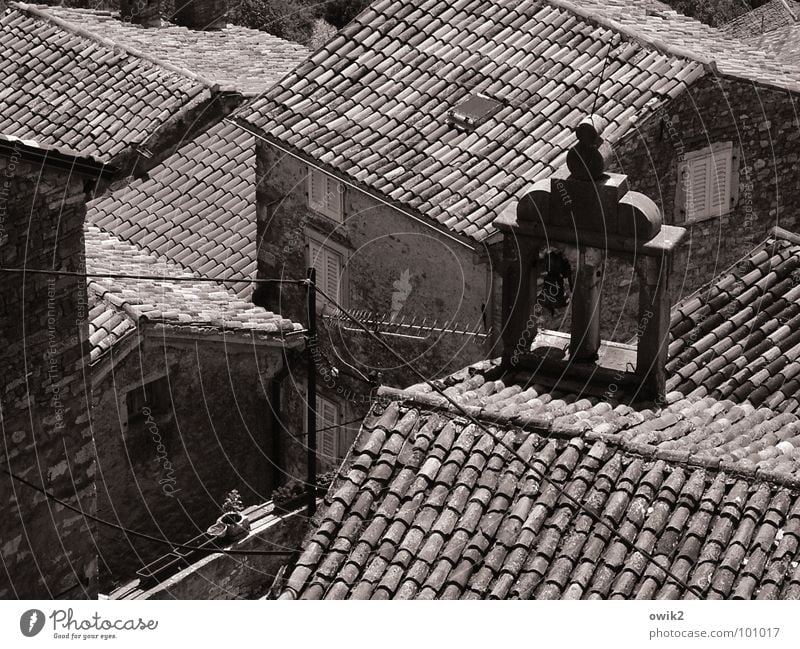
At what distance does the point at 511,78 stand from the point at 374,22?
6.49 feet

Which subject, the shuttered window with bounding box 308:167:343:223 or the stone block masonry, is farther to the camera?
the shuttered window with bounding box 308:167:343:223

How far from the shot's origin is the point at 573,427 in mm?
11492

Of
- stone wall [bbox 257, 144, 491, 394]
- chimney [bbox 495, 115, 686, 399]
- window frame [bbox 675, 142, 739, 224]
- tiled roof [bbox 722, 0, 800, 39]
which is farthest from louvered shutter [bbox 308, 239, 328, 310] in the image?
tiled roof [bbox 722, 0, 800, 39]

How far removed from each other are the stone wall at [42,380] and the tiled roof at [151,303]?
1.86 metres

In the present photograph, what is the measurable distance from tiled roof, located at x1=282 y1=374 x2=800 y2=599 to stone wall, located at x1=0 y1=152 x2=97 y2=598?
302 cm

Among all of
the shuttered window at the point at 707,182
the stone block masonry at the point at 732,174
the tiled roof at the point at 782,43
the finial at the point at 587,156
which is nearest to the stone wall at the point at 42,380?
the finial at the point at 587,156

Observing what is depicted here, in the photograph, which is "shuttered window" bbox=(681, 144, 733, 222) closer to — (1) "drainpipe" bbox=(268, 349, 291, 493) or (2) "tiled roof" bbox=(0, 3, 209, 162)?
(1) "drainpipe" bbox=(268, 349, 291, 493)

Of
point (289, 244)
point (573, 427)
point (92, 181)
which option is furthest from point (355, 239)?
point (573, 427)

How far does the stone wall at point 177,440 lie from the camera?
55.4ft

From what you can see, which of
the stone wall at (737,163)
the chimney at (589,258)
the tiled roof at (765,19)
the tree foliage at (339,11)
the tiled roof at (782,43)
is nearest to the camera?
the chimney at (589,258)

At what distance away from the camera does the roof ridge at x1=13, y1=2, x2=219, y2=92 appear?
21266mm

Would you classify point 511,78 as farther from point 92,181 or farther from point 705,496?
point 705,496

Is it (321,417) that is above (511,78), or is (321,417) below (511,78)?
below

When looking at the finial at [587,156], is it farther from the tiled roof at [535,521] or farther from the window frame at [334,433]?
the window frame at [334,433]
